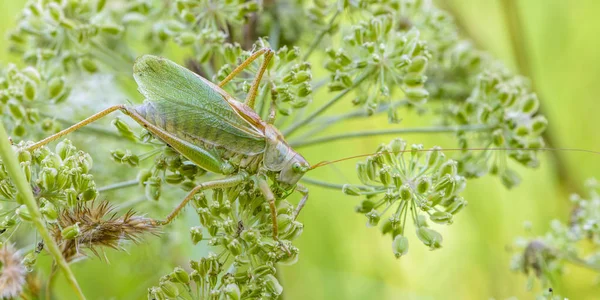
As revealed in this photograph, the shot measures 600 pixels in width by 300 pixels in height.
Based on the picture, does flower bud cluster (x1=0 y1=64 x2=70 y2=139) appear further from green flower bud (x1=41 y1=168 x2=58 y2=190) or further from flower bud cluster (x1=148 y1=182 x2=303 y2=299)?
flower bud cluster (x1=148 y1=182 x2=303 y2=299)

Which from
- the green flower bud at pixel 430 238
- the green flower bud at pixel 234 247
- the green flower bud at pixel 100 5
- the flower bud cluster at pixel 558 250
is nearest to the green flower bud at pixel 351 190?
the green flower bud at pixel 430 238

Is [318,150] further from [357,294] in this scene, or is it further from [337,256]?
[357,294]

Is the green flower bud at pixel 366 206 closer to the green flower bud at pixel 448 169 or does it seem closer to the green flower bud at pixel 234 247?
the green flower bud at pixel 448 169

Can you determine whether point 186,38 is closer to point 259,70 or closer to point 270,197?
point 259,70

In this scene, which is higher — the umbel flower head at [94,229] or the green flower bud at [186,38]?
the green flower bud at [186,38]

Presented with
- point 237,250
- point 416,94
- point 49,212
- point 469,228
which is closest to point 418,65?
point 416,94

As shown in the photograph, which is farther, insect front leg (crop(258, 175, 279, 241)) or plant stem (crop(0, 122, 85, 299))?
insect front leg (crop(258, 175, 279, 241))

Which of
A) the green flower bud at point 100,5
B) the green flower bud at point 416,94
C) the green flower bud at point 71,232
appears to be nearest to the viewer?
the green flower bud at point 71,232

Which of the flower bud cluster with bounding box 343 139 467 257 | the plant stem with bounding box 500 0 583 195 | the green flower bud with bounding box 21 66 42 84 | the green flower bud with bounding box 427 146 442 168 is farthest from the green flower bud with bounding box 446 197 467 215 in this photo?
the green flower bud with bounding box 21 66 42 84
